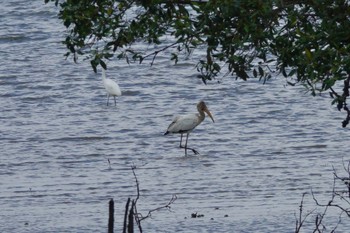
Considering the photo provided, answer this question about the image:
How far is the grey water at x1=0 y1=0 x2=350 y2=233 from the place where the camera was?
12148 millimetres

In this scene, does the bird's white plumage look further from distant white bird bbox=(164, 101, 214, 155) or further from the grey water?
the grey water

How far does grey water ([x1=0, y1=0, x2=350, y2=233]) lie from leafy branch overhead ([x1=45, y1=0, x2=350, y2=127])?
3893mm

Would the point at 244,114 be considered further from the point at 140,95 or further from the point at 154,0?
the point at 154,0

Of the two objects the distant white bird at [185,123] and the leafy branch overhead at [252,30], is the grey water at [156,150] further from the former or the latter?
A: the leafy branch overhead at [252,30]

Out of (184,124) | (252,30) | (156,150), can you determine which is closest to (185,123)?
(184,124)

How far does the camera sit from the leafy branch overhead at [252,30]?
6621mm

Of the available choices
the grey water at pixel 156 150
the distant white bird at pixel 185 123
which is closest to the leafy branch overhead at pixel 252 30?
the grey water at pixel 156 150

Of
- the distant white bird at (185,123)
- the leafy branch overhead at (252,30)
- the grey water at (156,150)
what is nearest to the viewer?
the leafy branch overhead at (252,30)

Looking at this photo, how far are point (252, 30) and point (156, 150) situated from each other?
32.3 feet

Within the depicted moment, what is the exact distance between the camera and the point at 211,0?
6883 millimetres

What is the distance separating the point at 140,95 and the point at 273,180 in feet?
28.9

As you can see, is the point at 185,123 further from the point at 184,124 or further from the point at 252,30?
the point at 252,30

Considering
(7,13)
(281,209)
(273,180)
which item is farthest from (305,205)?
(7,13)

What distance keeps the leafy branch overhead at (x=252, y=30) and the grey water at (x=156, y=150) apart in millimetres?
3893
